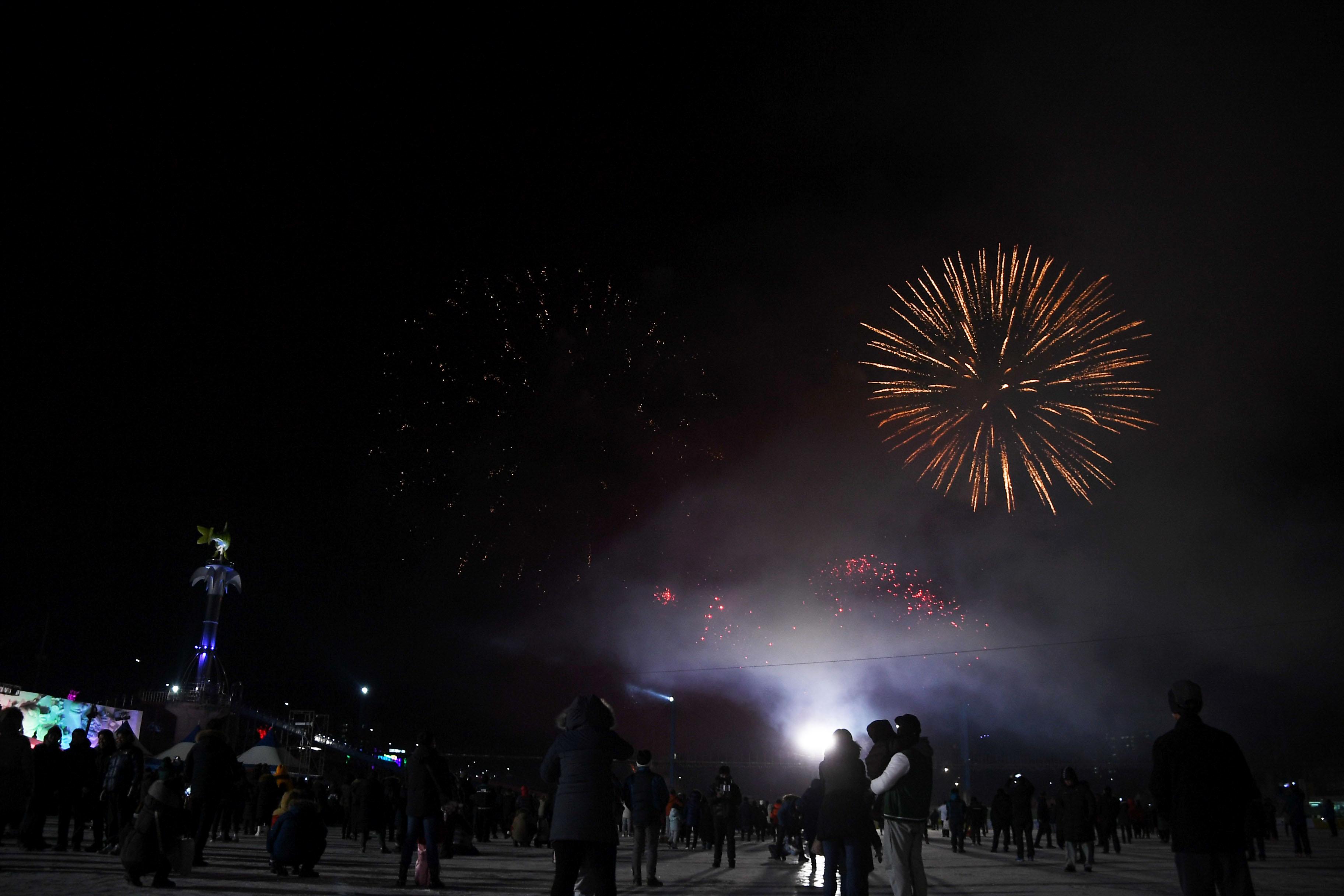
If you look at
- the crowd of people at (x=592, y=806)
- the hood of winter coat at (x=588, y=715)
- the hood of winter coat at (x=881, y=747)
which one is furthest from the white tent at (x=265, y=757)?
the hood of winter coat at (x=881, y=747)

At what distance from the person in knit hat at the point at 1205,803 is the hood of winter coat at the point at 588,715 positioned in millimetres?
3432

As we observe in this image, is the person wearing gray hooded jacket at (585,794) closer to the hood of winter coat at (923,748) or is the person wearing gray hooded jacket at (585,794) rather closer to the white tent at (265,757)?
the hood of winter coat at (923,748)

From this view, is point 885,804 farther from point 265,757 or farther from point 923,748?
point 265,757

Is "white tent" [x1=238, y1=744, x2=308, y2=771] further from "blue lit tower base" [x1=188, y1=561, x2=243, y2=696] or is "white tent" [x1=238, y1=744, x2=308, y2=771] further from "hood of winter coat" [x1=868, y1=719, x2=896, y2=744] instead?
"blue lit tower base" [x1=188, y1=561, x2=243, y2=696]

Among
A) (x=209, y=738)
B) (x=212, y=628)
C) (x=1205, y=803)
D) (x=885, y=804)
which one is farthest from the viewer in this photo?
(x=212, y=628)

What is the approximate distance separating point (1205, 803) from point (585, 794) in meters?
3.71

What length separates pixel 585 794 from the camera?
605 cm

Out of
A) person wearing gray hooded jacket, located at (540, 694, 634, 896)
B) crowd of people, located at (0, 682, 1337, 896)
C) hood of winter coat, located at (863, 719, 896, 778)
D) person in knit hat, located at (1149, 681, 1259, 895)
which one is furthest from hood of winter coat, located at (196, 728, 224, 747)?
person in knit hat, located at (1149, 681, 1259, 895)

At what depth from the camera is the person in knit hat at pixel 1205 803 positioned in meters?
5.17

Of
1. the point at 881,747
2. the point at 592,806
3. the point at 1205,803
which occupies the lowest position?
the point at 592,806

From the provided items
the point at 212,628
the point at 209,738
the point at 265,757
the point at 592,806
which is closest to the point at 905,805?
the point at 592,806

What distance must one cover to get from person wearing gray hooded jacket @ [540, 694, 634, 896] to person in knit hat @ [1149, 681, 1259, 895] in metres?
3.37

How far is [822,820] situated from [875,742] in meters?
0.92

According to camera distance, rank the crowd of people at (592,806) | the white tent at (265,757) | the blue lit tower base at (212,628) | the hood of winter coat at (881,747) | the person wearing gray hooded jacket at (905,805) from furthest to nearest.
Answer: the blue lit tower base at (212,628) < the white tent at (265,757) < the hood of winter coat at (881,747) < the person wearing gray hooded jacket at (905,805) < the crowd of people at (592,806)
